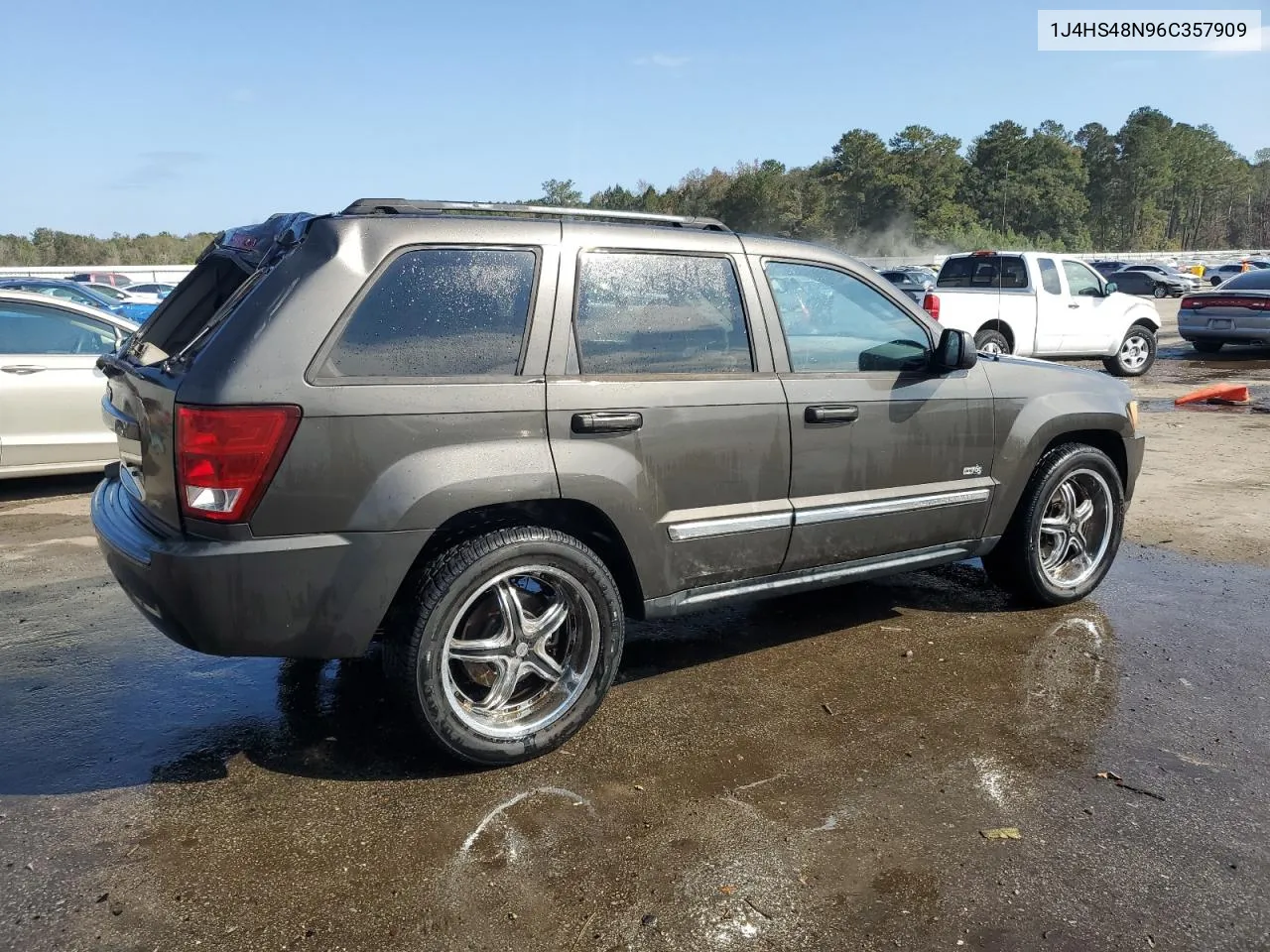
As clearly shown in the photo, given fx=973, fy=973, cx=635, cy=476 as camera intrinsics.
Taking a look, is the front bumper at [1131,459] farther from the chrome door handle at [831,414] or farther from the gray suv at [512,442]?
the chrome door handle at [831,414]

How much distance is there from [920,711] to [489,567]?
1.79 meters

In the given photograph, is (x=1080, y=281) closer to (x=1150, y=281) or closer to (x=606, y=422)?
(x=606, y=422)

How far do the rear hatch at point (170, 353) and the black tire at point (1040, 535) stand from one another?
346cm

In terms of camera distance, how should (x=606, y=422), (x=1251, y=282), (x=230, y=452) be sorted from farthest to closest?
(x=1251, y=282), (x=606, y=422), (x=230, y=452)

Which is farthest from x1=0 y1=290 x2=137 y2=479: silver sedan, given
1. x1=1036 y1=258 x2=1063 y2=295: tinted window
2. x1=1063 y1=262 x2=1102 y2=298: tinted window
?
x1=1063 y1=262 x2=1102 y2=298: tinted window

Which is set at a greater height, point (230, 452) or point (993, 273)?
point (993, 273)

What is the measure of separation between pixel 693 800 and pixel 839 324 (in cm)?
208

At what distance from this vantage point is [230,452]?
288 cm

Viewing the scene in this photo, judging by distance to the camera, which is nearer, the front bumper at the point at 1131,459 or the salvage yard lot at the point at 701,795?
the salvage yard lot at the point at 701,795

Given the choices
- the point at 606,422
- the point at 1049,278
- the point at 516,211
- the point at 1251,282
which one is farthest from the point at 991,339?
the point at 606,422

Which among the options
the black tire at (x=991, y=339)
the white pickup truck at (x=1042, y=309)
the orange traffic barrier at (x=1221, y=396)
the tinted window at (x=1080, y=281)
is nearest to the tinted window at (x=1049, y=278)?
the white pickup truck at (x=1042, y=309)

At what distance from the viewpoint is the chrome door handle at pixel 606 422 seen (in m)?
3.32

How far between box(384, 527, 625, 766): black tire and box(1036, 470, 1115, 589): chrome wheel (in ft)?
8.35

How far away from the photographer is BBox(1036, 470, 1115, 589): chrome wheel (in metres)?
4.88
